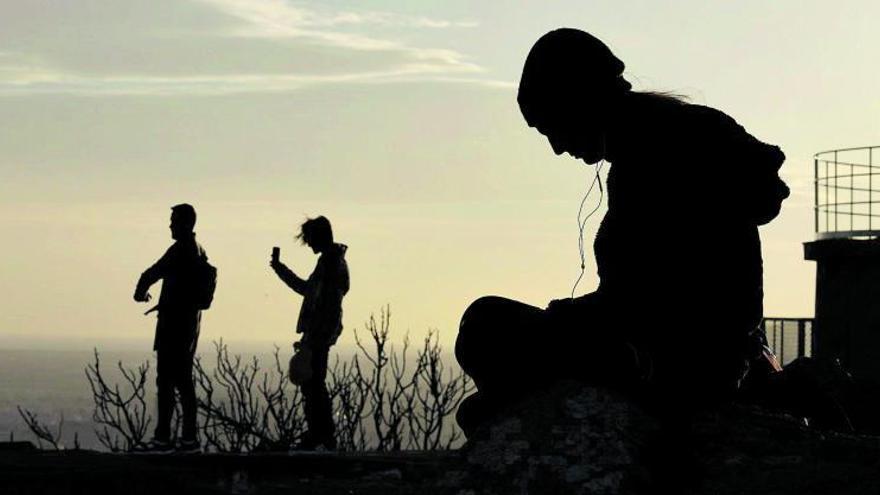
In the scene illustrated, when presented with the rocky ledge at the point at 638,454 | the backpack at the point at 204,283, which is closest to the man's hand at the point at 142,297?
the backpack at the point at 204,283

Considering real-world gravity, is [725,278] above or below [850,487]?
above

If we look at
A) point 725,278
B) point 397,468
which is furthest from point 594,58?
point 397,468

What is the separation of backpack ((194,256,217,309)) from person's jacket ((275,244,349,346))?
0.65 meters

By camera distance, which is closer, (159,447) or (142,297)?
(159,447)

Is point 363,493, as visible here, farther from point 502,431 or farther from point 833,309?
point 833,309

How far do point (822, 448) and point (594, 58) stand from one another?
46.8 inches

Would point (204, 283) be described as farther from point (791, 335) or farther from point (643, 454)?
point (791, 335)

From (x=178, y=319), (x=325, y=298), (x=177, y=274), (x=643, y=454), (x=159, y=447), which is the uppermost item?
(x=177, y=274)

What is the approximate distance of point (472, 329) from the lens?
4758mm

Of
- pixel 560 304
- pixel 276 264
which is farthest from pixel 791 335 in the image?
pixel 560 304

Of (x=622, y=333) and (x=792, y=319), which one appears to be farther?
(x=792, y=319)

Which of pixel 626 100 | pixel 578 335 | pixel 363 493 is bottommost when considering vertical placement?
pixel 363 493

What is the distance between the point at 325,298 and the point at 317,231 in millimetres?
508

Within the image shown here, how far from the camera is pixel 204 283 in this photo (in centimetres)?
1339
